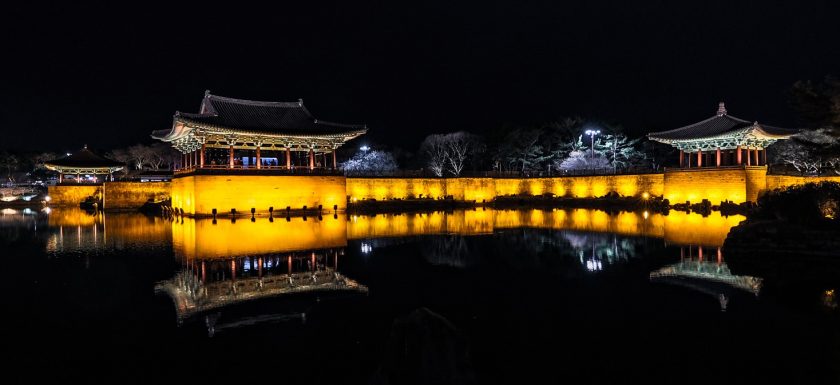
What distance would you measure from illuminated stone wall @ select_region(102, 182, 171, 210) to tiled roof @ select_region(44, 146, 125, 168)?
266 inches

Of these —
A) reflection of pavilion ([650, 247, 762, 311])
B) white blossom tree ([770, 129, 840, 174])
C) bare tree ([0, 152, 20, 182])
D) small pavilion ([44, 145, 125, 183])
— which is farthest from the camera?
bare tree ([0, 152, 20, 182])

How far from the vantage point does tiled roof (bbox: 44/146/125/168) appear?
4378cm

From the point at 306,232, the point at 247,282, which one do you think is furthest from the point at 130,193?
the point at 247,282

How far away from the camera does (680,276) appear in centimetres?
1138

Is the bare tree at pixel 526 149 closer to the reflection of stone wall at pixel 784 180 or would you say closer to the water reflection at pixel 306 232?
the reflection of stone wall at pixel 784 180

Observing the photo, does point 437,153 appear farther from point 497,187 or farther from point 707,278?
point 707,278

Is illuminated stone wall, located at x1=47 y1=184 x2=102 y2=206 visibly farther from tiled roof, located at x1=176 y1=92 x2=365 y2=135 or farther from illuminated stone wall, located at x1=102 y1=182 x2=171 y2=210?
tiled roof, located at x1=176 y1=92 x2=365 y2=135

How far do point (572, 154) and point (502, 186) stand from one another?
9181 mm

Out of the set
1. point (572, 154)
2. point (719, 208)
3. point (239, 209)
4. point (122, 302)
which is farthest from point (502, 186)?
point (122, 302)

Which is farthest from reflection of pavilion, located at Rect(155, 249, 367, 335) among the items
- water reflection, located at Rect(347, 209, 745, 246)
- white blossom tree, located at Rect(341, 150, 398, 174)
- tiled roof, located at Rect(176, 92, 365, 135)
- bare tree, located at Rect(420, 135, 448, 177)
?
white blossom tree, located at Rect(341, 150, 398, 174)

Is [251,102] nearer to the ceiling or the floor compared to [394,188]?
nearer to the ceiling

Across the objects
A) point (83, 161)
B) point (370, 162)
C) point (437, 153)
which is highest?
point (437, 153)

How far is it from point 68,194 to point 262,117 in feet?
82.8

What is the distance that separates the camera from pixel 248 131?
96.0 feet
